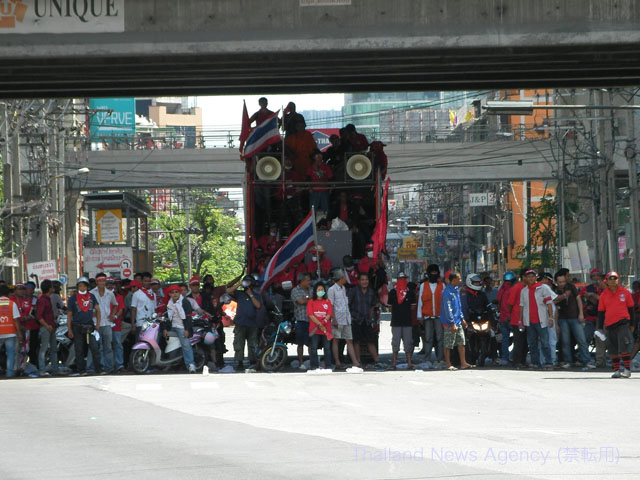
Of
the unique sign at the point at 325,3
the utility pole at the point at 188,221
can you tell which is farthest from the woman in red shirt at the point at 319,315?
the utility pole at the point at 188,221

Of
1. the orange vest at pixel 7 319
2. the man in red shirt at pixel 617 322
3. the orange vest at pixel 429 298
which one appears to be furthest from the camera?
the orange vest at pixel 429 298

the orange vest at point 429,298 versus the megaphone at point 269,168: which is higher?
the megaphone at point 269,168

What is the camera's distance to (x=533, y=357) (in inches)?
822

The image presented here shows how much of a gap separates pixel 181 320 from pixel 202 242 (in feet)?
231

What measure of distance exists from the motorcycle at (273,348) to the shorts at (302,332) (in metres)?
0.27

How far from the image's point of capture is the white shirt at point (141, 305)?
21062mm

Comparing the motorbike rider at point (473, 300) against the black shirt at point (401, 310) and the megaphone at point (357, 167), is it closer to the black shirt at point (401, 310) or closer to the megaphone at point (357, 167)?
the black shirt at point (401, 310)

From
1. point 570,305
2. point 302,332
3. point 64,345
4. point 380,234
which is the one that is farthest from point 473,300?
point 64,345

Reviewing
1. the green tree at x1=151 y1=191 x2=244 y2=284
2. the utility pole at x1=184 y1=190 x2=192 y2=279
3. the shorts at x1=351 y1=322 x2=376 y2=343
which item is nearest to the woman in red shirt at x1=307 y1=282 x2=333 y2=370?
the shorts at x1=351 y1=322 x2=376 y2=343

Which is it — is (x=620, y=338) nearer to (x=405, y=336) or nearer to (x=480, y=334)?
(x=480, y=334)

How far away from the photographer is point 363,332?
70.2 feet

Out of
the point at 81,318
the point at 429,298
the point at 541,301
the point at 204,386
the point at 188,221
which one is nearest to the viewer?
the point at 204,386

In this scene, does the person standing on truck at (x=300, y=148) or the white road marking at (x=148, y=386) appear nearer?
the white road marking at (x=148, y=386)

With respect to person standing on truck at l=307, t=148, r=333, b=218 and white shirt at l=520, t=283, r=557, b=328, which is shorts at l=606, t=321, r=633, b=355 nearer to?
white shirt at l=520, t=283, r=557, b=328
